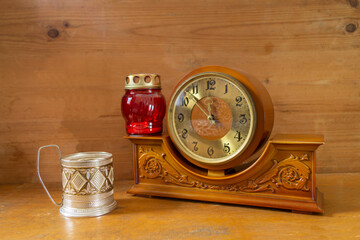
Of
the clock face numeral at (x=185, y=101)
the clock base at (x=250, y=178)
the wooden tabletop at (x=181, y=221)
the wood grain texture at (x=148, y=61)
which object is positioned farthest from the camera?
the wood grain texture at (x=148, y=61)

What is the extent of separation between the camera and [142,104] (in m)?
1.09

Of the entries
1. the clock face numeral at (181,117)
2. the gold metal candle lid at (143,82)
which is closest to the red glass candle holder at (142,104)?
the gold metal candle lid at (143,82)

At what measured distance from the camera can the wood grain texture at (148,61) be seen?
1247mm

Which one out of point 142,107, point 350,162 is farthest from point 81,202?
point 350,162

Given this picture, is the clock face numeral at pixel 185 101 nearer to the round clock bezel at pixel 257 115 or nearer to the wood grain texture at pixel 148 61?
the round clock bezel at pixel 257 115

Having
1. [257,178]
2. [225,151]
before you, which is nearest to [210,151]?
[225,151]

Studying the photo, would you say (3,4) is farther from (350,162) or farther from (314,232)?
(350,162)

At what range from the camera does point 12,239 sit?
0.76 meters

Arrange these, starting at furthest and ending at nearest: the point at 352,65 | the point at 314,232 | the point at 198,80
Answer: the point at 352,65 < the point at 198,80 < the point at 314,232

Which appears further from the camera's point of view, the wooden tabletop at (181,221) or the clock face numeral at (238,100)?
the clock face numeral at (238,100)

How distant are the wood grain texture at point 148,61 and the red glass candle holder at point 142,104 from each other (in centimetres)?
19

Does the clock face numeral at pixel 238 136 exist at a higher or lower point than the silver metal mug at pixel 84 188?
higher

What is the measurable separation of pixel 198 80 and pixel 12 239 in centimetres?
67

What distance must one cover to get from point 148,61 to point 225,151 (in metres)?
0.54
